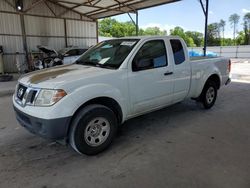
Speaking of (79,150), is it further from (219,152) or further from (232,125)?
(232,125)

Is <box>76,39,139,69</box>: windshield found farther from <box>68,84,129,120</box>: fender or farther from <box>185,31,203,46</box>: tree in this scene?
<box>185,31,203,46</box>: tree

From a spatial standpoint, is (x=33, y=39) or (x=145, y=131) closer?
(x=145, y=131)

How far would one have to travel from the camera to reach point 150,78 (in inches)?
146

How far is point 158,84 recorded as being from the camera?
3.87 meters

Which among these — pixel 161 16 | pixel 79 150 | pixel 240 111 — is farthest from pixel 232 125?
pixel 161 16

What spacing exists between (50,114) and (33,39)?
14.1 metres

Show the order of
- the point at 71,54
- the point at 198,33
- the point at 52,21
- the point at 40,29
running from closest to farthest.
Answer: the point at 71,54 → the point at 40,29 → the point at 52,21 → the point at 198,33

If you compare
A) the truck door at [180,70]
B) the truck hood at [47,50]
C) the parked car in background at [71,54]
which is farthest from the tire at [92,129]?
the truck hood at [47,50]

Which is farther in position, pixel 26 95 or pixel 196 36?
pixel 196 36

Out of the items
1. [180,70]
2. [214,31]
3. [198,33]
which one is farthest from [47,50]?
[214,31]

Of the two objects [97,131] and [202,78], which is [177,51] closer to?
[202,78]

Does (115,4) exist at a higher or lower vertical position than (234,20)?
lower

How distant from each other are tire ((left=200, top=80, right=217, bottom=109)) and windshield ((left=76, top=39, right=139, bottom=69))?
7.98 feet

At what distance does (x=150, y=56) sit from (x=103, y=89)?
3.84 ft
